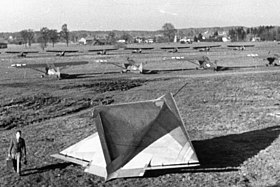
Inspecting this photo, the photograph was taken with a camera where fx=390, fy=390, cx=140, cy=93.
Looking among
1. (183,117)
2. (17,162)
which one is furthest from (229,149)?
(17,162)

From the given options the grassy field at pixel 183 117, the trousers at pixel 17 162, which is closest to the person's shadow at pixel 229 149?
the grassy field at pixel 183 117

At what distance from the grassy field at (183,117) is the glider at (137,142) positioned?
1.37 ft

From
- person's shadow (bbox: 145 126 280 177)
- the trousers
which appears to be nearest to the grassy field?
person's shadow (bbox: 145 126 280 177)

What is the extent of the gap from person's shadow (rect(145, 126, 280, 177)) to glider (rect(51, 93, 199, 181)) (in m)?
0.56

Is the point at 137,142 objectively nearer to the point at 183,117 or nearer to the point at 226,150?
the point at 226,150

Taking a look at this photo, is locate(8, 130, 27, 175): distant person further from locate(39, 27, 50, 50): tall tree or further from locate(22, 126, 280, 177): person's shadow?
locate(39, 27, 50, 50): tall tree

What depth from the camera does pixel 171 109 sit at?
1570cm

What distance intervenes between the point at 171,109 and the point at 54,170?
5.20 m

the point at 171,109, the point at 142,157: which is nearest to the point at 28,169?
the point at 142,157

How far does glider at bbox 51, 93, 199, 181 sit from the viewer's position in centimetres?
1429

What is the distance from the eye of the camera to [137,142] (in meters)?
14.8

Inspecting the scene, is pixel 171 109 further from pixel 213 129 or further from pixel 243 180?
pixel 213 129

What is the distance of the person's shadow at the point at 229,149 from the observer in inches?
597

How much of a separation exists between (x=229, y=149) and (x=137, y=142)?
201 inches
